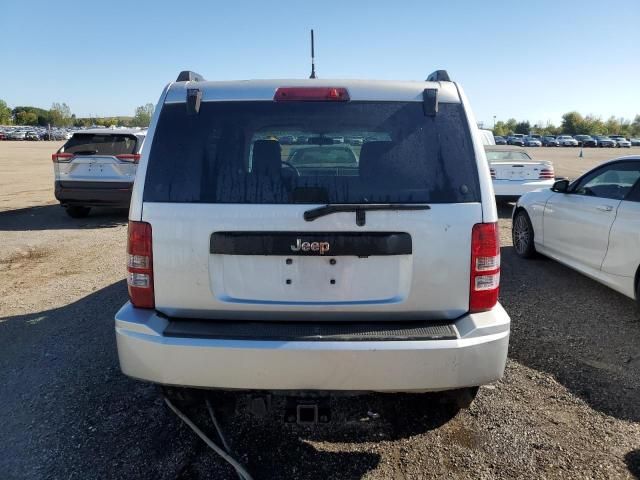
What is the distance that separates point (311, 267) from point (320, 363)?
0.48 metres

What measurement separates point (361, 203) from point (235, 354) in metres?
0.96

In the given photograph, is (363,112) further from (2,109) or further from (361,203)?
(2,109)

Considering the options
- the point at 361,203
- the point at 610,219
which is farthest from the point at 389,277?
the point at 610,219

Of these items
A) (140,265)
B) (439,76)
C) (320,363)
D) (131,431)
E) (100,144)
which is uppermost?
(439,76)

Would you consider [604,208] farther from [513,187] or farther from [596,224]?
[513,187]

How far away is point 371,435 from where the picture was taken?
10.3 feet

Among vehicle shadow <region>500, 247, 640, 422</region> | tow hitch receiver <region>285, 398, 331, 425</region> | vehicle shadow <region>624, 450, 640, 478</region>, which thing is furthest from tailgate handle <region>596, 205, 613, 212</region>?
tow hitch receiver <region>285, 398, 331, 425</region>

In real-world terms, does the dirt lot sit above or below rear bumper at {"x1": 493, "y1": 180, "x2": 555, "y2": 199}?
below

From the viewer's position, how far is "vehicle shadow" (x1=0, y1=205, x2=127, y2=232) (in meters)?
10.1

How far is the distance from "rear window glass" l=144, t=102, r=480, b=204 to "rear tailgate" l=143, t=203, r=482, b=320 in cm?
10

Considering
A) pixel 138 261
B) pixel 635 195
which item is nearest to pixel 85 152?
pixel 138 261

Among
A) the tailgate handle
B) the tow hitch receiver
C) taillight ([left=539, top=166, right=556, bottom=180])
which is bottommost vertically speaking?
the tow hitch receiver

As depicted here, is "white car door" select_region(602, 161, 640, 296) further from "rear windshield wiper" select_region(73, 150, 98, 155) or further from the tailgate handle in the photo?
"rear windshield wiper" select_region(73, 150, 98, 155)

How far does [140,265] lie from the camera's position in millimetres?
2666
